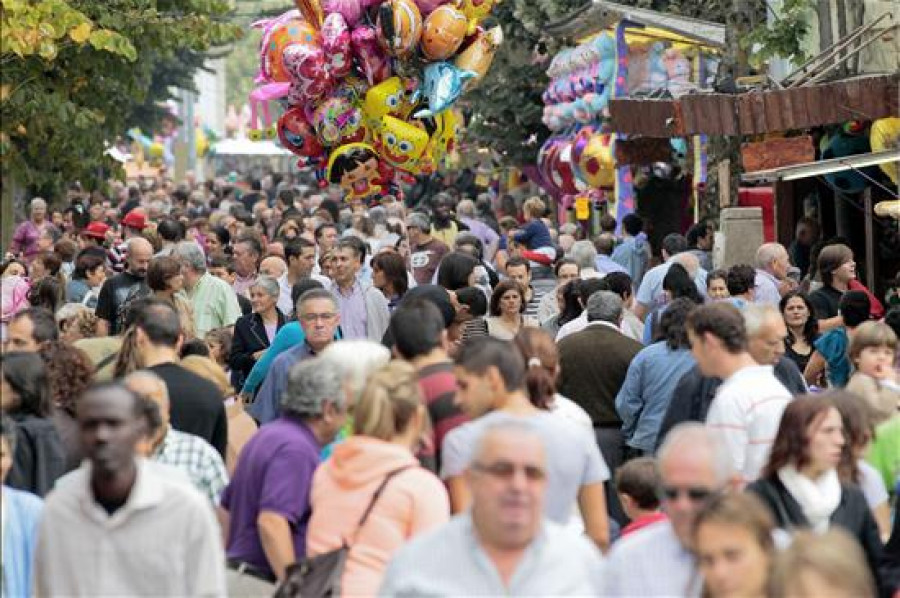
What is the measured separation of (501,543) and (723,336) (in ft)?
10.5

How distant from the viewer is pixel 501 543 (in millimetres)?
6207

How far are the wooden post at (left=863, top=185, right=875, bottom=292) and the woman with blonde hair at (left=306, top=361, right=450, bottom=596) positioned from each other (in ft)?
42.2

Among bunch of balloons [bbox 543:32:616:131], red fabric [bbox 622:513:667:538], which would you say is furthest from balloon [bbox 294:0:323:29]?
bunch of balloons [bbox 543:32:616:131]

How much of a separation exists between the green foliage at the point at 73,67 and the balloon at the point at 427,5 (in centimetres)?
253

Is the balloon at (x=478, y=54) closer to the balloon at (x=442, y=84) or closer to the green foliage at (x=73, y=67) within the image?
the balloon at (x=442, y=84)

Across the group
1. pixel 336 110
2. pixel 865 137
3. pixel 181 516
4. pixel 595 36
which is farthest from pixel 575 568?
pixel 595 36

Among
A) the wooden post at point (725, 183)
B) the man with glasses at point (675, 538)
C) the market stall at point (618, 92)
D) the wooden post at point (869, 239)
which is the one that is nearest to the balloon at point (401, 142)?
the wooden post at point (869, 239)

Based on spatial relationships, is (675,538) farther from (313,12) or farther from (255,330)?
(313,12)

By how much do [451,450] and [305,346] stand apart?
341cm

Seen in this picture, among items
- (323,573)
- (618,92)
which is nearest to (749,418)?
(323,573)

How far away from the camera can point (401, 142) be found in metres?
17.2

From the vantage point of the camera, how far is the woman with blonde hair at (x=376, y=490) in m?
7.51

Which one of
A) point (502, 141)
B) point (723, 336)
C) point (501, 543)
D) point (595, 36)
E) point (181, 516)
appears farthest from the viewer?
point (502, 141)

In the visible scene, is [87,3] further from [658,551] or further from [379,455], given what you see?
[658,551]
